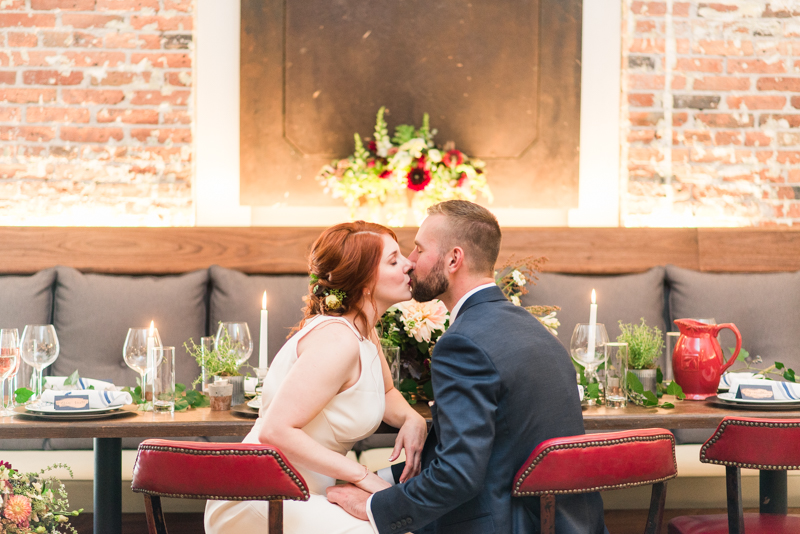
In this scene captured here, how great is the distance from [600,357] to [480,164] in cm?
182

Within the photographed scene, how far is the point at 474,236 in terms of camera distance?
1.68 metres

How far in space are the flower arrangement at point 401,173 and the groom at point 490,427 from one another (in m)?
2.10

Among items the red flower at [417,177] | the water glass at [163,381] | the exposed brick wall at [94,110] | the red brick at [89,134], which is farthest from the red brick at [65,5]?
the water glass at [163,381]

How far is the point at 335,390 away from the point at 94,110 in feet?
8.73

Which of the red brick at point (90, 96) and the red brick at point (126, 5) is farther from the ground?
the red brick at point (126, 5)

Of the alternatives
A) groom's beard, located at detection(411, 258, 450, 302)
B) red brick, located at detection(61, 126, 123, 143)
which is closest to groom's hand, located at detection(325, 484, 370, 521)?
groom's beard, located at detection(411, 258, 450, 302)

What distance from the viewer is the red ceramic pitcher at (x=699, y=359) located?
2141 mm

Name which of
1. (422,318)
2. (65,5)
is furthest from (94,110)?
(422,318)

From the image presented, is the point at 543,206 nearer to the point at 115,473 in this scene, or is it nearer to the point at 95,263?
the point at 95,263

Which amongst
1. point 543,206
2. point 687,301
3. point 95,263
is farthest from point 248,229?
point 687,301

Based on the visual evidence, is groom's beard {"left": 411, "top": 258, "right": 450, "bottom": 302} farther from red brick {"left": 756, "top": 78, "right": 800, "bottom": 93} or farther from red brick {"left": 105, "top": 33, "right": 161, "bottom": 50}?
red brick {"left": 756, "top": 78, "right": 800, "bottom": 93}

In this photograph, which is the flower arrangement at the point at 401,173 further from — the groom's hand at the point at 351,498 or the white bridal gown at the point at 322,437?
the groom's hand at the point at 351,498

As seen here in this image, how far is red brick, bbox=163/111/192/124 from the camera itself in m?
3.70

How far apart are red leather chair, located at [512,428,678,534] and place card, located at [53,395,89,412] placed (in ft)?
3.99
